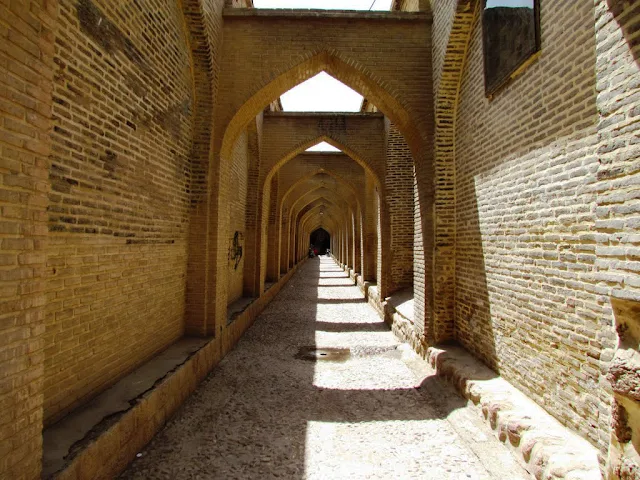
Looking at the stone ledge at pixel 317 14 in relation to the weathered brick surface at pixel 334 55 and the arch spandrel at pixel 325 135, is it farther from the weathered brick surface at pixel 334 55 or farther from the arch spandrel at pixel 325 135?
the arch spandrel at pixel 325 135

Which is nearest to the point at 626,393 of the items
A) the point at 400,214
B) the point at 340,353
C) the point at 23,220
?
the point at 23,220

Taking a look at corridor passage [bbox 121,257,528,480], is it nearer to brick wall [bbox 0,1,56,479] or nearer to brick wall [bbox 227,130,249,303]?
brick wall [bbox 0,1,56,479]

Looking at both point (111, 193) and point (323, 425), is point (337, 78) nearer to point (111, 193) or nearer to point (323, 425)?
point (111, 193)

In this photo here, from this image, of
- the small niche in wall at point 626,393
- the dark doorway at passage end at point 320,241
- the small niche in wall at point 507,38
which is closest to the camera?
the small niche in wall at point 626,393

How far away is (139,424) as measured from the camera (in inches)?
134

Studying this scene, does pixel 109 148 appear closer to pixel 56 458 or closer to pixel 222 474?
pixel 56 458

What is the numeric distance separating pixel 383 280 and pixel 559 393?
270 inches

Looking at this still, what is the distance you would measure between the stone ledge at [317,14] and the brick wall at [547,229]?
174 cm

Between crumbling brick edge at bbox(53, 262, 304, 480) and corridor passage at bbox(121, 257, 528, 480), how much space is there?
4.5 inches

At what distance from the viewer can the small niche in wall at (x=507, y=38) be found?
3717mm

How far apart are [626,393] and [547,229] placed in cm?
166

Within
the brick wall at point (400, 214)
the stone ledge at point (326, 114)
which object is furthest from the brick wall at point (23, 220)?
the stone ledge at point (326, 114)

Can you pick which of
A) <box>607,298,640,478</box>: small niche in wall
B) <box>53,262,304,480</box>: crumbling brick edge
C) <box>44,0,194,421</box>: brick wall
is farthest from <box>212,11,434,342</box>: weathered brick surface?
<box>607,298,640,478</box>: small niche in wall

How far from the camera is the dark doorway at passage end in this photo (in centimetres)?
5397
